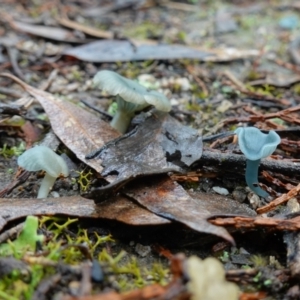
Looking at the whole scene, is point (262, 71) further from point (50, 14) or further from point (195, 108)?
point (50, 14)

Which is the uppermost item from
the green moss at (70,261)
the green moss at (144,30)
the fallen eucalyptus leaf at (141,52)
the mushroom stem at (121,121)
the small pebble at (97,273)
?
the green moss at (144,30)

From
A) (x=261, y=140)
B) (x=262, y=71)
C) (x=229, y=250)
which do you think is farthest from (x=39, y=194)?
(x=262, y=71)

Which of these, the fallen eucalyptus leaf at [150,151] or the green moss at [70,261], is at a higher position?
the fallen eucalyptus leaf at [150,151]

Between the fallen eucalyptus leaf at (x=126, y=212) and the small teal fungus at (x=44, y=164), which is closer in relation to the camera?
the fallen eucalyptus leaf at (x=126, y=212)

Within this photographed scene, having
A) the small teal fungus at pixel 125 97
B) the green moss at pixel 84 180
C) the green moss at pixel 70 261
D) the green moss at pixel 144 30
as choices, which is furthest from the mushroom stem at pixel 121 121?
the green moss at pixel 144 30

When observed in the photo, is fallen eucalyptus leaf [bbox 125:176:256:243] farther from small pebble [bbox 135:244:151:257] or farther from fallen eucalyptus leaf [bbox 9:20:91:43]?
fallen eucalyptus leaf [bbox 9:20:91:43]

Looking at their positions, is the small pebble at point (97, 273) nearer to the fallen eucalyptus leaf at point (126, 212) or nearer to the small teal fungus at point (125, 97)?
the fallen eucalyptus leaf at point (126, 212)

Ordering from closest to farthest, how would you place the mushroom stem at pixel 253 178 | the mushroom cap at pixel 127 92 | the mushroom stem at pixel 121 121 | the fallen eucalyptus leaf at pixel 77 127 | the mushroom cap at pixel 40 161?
1. the mushroom cap at pixel 40 161
2. the mushroom stem at pixel 253 178
3. the fallen eucalyptus leaf at pixel 77 127
4. the mushroom cap at pixel 127 92
5. the mushroom stem at pixel 121 121

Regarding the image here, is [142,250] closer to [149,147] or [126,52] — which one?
[149,147]
